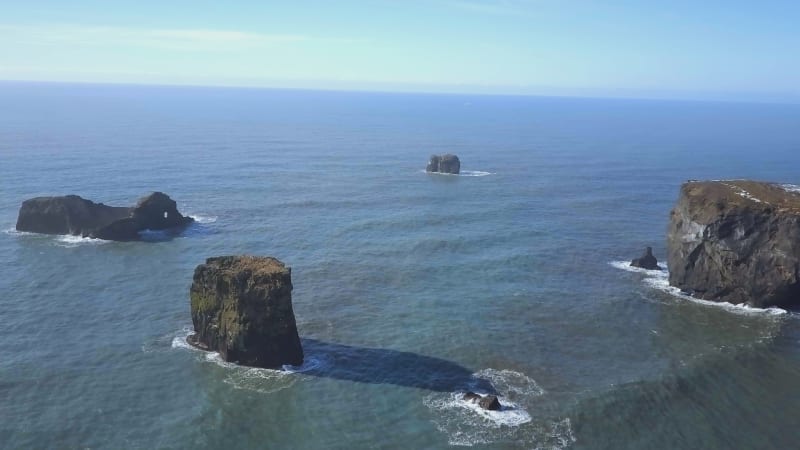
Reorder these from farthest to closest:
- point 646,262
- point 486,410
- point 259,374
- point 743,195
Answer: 1. point 646,262
2. point 743,195
3. point 259,374
4. point 486,410

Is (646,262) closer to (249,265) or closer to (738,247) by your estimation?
(738,247)

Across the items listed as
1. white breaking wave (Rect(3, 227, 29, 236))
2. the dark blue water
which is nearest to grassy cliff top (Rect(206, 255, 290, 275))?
the dark blue water

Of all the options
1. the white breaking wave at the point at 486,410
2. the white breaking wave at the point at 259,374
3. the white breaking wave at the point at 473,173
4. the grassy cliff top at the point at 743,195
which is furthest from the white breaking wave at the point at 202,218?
the grassy cliff top at the point at 743,195

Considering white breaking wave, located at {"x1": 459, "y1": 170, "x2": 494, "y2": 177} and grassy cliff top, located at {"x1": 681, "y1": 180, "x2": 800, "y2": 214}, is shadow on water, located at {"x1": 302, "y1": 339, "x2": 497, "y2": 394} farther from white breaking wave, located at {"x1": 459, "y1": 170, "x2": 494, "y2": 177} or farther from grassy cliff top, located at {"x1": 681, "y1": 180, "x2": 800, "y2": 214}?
white breaking wave, located at {"x1": 459, "y1": 170, "x2": 494, "y2": 177}

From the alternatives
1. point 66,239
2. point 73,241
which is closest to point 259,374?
point 73,241

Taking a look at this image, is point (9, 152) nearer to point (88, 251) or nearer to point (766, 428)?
point (88, 251)

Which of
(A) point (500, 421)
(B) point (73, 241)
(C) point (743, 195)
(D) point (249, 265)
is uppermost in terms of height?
(C) point (743, 195)

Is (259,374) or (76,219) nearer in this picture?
(259,374)
